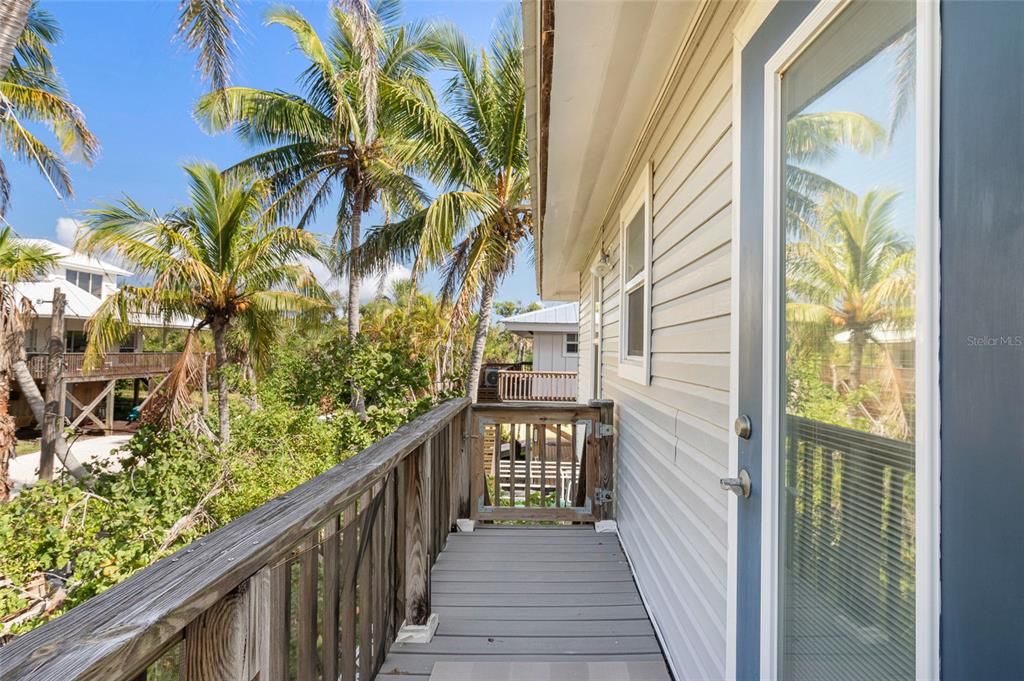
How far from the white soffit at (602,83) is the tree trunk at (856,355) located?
55.2 inches

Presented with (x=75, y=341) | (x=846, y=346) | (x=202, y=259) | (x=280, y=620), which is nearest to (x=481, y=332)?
(x=202, y=259)

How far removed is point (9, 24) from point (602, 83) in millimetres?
5134

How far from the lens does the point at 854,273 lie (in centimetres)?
108

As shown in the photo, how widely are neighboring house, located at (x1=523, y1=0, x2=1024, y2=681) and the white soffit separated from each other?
0.01m

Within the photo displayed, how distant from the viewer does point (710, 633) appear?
69.3 inches

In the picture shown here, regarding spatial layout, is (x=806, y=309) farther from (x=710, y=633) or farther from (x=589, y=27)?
(x=589, y=27)

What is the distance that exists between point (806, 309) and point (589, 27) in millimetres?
1334

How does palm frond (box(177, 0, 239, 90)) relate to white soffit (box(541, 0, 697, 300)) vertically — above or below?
above

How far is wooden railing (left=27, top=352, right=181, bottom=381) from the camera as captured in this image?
15.8 metres

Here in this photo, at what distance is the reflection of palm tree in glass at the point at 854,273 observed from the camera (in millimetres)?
934

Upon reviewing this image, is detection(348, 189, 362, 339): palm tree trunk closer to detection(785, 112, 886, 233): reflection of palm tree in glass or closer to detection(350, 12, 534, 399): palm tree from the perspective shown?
detection(350, 12, 534, 399): palm tree

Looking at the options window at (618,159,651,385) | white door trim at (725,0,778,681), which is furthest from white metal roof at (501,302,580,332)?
white door trim at (725,0,778,681)

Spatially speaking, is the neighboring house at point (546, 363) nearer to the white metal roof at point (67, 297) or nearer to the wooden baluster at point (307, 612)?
the white metal roof at point (67, 297)

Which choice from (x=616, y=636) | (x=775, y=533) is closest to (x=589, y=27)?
(x=775, y=533)
